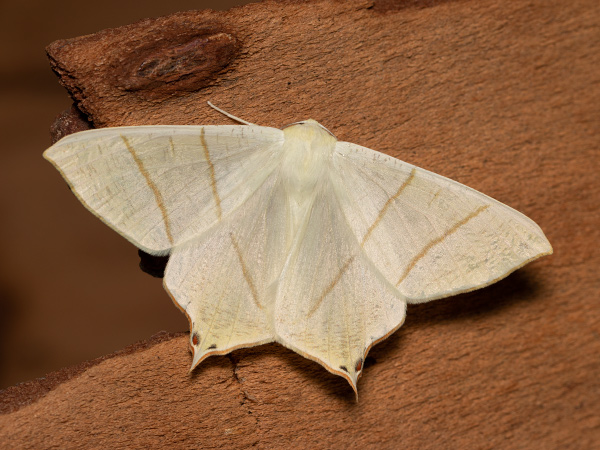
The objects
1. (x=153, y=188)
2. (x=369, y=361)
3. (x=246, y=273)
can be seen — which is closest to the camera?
(x=153, y=188)

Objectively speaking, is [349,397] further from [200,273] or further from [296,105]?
[296,105]

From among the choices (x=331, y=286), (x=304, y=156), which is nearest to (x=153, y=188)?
(x=304, y=156)

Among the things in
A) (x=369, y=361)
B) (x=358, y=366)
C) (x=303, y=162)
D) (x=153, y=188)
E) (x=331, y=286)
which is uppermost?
(x=153, y=188)

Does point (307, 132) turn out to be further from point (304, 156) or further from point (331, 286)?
point (331, 286)

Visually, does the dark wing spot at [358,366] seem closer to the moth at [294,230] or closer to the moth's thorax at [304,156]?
the moth at [294,230]

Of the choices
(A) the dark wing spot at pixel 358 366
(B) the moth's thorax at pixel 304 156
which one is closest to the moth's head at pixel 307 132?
(B) the moth's thorax at pixel 304 156

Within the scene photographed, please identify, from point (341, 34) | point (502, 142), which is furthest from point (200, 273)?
point (502, 142)

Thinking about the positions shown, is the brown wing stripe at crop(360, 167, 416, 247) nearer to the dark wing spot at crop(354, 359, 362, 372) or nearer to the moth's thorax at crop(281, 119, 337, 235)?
the moth's thorax at crop(281, 119, 337, 235)

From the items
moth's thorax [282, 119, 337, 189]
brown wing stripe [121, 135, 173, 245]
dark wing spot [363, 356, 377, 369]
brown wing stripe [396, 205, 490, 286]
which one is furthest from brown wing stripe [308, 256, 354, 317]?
brown wing stripe [121, 135, 173, 245]
